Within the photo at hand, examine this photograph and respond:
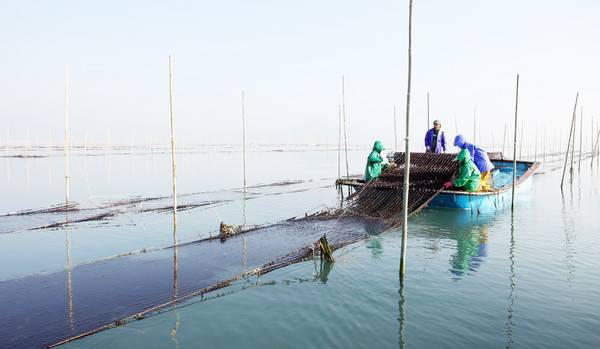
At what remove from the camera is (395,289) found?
6.55 m

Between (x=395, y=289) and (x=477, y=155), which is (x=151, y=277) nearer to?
(x=395, y=289)

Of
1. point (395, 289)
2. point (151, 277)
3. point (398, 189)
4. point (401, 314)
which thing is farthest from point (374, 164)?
point (151, 277)

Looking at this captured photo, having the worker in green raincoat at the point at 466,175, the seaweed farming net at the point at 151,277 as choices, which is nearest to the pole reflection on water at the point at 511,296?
the worker in green raincoat at the point at 466,175

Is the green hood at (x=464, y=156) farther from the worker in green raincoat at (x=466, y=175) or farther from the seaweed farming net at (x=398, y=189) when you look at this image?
the seaweed farming net at (x=398, y=189)

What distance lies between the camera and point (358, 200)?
13211 millimetres

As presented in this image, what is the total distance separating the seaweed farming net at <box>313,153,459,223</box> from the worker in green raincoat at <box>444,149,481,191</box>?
0.62 meters

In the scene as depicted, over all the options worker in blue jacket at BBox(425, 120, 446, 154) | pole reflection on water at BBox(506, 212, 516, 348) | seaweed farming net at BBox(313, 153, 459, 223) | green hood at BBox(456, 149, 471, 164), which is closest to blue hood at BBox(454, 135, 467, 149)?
seaweed farming net at BBox(313, 153, 459, 223)

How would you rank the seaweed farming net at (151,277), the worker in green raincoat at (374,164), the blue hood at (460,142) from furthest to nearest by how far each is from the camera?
the worker in green raincoat at (374,164) < the blue hood at (460,142) < the seaweed farming net at (151,277)

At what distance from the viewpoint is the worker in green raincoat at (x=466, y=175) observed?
12805mm

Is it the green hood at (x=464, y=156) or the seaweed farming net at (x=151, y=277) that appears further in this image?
the green hood at (x=464, y=156)

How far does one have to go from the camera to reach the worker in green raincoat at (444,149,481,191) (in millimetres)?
12805

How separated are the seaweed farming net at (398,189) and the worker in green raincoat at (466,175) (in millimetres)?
617

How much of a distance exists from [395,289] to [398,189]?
6799 mm

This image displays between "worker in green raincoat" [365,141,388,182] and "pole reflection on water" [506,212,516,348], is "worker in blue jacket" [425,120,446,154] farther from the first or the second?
Answer: "pole reflection on water" [506,212,516,348]
